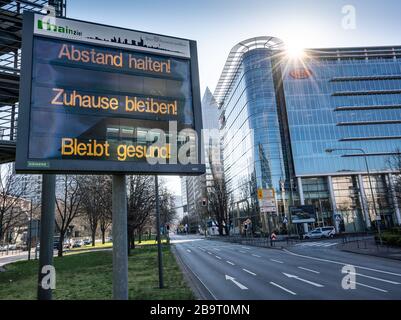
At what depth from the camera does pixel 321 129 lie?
7356cm

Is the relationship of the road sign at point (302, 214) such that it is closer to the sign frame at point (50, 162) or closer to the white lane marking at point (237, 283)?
the white lane marking at point (237, 283)

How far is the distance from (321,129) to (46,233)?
7261 centimetres

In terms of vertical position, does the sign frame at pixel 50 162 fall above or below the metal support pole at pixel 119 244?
above

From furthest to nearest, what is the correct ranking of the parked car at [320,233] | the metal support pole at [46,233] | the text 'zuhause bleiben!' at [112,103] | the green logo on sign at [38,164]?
the parked car at [320,233] < the metal support pole at [46,233] < the text 'zuhause bleiben!' at [112,103] < the green logo on sign at [38,164]

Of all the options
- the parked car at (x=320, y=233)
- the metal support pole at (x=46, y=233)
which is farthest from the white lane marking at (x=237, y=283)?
the parked car at (x=320, y=233)

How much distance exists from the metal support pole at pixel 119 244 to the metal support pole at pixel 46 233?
2.73 metres

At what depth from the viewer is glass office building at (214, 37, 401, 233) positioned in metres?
71.1

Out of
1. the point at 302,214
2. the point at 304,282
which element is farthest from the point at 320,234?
the point at 304,282

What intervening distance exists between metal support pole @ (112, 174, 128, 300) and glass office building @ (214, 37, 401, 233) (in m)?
63.5

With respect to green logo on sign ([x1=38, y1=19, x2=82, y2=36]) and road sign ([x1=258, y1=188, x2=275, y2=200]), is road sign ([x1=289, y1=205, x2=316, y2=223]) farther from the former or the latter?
green logo on sign ([x1=38, y1=19, x2=82, y2=36])

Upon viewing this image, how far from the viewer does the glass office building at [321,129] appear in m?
71.1

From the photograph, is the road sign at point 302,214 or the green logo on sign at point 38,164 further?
the road sign at point 302,214

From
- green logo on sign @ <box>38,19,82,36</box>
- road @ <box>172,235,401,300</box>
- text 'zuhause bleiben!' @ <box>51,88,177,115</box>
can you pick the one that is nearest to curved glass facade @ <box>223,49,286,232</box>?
road @ <box>172,235,401,300</box>

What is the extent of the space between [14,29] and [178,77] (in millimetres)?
8476
